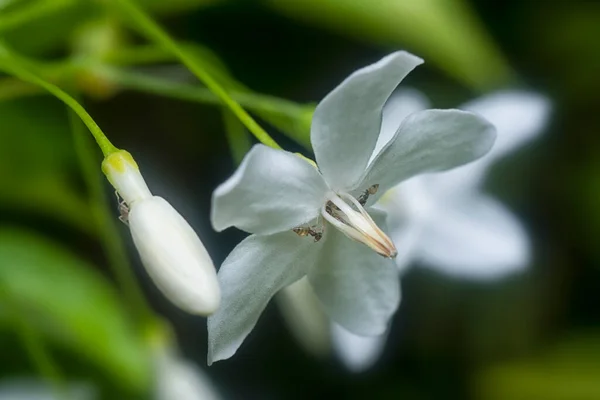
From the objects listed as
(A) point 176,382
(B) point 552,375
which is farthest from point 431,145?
(B) point 552,375

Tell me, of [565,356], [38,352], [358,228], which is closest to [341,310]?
[358,228]

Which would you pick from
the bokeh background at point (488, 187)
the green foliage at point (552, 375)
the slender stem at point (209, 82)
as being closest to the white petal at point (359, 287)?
the slender stem at point (209, 82)

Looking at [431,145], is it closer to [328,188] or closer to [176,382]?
[328,188]

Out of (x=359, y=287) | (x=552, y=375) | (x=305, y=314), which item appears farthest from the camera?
(x=552, y=375)

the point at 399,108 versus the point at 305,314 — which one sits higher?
the point at 399,108

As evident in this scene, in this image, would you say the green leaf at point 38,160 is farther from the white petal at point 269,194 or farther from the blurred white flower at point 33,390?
the white petal at point 269,194

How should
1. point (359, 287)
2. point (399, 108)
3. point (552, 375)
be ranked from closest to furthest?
point (359, 287), point (399, 108), point (552, 375)
